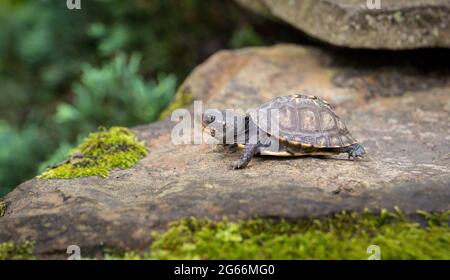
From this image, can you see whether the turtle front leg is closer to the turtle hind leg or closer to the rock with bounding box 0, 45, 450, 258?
the rock with bounding box 0, 45, 450, 258

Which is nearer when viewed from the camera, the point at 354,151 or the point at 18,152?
the point at 354,151

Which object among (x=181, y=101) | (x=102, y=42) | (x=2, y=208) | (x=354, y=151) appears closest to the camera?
(x=2, y=208)

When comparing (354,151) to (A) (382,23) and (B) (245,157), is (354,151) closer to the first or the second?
(B) (245,157)

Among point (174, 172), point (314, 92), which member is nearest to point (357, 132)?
point (314, 92)

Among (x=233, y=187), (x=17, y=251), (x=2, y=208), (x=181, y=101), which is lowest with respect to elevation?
(x=17, y=251)

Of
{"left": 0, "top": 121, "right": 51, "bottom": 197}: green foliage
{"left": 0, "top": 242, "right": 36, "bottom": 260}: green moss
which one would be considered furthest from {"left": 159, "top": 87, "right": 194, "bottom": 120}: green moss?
{"left": 0, "top": 242, "right": 36, "bottom": 260}: green moss

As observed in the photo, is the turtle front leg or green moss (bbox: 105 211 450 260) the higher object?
the turtle front leg

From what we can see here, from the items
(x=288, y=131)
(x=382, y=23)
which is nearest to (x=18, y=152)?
(x=288, y=131)
